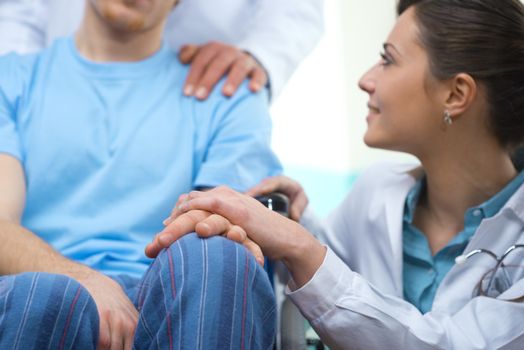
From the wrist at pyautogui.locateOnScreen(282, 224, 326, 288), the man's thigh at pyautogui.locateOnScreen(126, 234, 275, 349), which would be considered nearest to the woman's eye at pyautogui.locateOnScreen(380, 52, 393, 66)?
the wrist at pyautogui.locateOnScreen(282, 224, 326, 288)

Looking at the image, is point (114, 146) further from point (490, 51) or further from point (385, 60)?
point (490, 51)

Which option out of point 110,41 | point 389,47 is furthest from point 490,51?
point 110,41

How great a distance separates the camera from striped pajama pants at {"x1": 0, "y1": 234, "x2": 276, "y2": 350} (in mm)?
964

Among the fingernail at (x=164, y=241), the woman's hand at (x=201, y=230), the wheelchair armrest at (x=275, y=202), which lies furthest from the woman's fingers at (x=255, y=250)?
the wheelchair armrest at (x=275, y=202)

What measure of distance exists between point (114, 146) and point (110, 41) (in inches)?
10.1

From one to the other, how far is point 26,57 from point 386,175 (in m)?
0.81

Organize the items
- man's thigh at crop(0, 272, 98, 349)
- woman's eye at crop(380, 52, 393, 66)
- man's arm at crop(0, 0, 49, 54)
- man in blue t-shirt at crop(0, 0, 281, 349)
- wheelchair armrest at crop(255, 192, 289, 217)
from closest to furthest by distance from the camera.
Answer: man's thigh at crop(0, 272, 98, 349) < wheelchair armrest at crop(255, 192, 289, 217) < man in blue t-shirt at crop(0, 0, 281, 349) < woman's eye at crop(380, 52, 393, 66) < man's arm at crop(0, 0, 49, 54)

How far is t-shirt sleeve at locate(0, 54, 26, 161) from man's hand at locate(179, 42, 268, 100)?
1.13 feet

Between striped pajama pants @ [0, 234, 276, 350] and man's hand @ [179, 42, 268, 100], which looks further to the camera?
man's hand @ [179, 42, 268, 100]

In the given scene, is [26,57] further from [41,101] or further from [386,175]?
[386,175]

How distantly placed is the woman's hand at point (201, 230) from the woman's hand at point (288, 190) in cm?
34

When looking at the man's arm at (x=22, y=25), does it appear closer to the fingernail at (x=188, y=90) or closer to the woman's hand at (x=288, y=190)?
the fingernail at (x=188, y=90)

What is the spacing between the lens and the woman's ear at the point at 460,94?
4.73ft

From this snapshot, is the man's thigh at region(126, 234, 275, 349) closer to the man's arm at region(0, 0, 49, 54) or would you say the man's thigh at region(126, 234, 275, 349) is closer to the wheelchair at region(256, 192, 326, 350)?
the wheelchair at region(256, 192, 326, 350)
